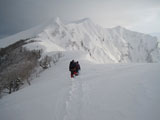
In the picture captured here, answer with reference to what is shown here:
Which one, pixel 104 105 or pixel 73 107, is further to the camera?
pixel 73 107

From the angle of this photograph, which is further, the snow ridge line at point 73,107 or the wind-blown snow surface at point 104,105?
the snow ridge line at point 73,107

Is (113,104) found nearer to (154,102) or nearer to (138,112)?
(138,112)

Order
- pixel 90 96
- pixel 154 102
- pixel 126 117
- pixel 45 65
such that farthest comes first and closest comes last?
pixel 45 65 < pixel 90 96 < pixel 154 102 < pixel 126 117

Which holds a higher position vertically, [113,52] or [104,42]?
[104,42]

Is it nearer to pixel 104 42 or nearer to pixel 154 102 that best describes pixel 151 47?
pixel 104 42

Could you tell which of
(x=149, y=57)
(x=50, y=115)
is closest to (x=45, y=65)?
(x=50, y=115)

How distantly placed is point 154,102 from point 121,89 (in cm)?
160

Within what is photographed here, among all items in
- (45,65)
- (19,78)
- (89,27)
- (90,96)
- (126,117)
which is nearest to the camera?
(126,117)

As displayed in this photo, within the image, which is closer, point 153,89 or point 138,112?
point 138,112

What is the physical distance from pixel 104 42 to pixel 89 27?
39.8m

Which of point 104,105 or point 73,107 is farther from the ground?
point 104,105

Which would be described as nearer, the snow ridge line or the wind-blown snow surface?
the wind-blown snow surface

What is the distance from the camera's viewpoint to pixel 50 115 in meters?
4.45

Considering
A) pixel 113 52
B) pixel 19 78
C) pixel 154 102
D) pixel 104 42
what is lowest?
pixel 19 78
